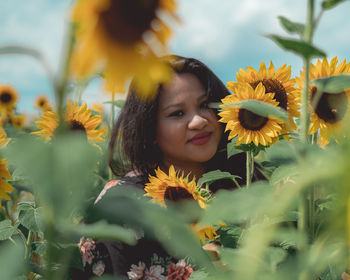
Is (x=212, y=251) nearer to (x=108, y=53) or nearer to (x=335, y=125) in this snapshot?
(x=335, y=125)

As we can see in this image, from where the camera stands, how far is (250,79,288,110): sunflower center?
3.36 feet

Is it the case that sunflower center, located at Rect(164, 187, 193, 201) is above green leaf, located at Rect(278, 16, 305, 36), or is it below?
below

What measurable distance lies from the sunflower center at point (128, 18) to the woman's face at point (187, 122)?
1003 millimetres

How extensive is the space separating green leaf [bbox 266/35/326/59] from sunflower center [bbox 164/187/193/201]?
57 centimetres

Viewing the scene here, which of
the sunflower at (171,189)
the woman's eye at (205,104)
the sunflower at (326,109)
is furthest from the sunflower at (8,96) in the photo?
the sunflower at (326,109)

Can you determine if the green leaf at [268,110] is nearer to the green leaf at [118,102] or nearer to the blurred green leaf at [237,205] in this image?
the blurred green leaf at [237,205]

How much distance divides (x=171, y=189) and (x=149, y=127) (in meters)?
0.61

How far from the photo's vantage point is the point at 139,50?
0.38 metres

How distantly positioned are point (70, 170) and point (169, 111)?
1.20 metres

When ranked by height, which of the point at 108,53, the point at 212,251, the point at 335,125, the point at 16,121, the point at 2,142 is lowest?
the point at 16,121

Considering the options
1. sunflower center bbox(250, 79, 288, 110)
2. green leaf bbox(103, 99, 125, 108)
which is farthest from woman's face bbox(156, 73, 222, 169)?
sunflower center bbox(250, 79, 288, 110)

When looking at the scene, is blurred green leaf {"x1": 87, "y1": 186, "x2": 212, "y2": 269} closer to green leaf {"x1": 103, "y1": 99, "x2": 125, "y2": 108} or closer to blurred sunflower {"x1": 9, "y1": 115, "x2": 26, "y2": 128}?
green leaf {"x1": 103, "y1": 99, "x2": 125, "y2": 108}

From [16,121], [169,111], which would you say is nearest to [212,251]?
[169,111]

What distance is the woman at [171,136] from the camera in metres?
1.34
